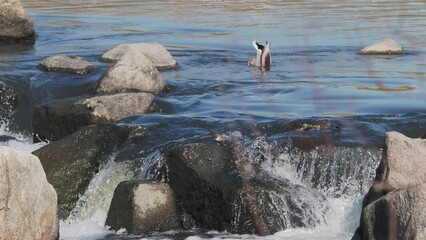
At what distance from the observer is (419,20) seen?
81.0 feet

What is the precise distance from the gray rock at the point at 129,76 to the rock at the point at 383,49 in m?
5.62

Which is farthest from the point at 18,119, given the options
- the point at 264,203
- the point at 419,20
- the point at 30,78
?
the point at 419,20

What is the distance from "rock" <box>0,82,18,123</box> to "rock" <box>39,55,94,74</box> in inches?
51.6

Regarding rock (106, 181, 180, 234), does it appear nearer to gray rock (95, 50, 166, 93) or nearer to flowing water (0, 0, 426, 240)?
flowing water (0, 0, 426, 240)

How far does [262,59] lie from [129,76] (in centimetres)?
343

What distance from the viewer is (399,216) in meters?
7.26

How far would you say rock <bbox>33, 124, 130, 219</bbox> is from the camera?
Result: 11.5 meters

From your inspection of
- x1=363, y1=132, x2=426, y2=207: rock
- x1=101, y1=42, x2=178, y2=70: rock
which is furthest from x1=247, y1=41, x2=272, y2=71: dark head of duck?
x1=363, y1=132, x2=426, y2=207: rock

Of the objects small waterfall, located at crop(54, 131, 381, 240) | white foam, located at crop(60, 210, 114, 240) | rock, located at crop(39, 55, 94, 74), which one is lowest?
white foam, located at crop(60, 210, 114, 240)

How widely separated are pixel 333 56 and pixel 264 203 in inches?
389

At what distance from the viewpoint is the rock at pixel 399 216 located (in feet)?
23.0

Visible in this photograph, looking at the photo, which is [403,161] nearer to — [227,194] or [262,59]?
[227,194]

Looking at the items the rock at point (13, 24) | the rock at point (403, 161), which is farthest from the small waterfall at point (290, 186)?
the rock at point (13, 24)

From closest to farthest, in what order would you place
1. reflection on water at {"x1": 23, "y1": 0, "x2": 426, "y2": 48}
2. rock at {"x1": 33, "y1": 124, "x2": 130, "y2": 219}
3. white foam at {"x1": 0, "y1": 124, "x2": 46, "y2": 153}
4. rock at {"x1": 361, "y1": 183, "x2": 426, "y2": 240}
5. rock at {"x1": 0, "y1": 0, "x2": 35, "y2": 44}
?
1. rock at {"x1": 361, "y1": 183, "x2": 426, "y2": 240}
2. rock at {"x1": 33, "y1": 124, "x2": 130, "y2": 219}
3. white foam at {"x1": 0, "y1": 124, "x2": 46, "y2": 153}
4. rock at {"x1": 0, "y1": 0, "x2": 35, "y2": 44}
5. reflection on water at {"x1": 23, "y1": 0, "x2": 426, "y2": 48}
